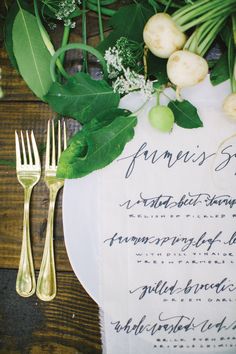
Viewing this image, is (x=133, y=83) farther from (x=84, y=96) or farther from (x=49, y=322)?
(x=49, y=322)

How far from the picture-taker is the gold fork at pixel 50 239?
52 centimetres

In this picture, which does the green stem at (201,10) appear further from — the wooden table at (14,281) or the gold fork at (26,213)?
the gold fork at (26,213)

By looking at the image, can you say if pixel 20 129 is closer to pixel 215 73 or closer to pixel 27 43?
pixel 27 43

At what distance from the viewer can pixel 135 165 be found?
0.49 meters

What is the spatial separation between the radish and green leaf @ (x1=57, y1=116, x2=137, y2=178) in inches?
3.4

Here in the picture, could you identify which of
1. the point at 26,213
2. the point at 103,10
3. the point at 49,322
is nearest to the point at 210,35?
the point at 103,10

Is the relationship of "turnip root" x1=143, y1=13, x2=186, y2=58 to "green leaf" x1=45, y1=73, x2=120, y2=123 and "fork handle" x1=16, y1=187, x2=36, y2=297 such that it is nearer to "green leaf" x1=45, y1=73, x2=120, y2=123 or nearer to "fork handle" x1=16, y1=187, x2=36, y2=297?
"green leaf" x1=45, y1=73, x2=120, y2=123

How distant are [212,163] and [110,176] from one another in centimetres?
13

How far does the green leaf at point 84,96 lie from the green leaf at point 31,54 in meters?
0.04

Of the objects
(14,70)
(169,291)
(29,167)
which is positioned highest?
(14,70)

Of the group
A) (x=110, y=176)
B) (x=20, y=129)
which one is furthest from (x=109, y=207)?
(x=20, y=129)

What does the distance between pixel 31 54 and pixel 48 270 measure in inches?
11.1

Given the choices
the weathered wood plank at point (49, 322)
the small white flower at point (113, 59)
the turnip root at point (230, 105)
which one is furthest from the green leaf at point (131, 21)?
the weathered wood plank at point (49, 322)

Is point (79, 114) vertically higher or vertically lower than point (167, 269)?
higher
